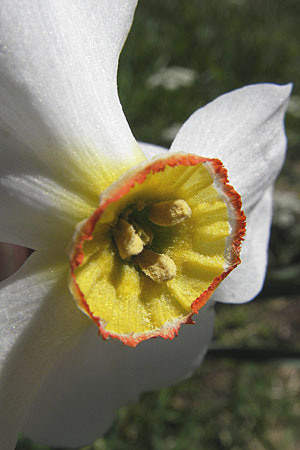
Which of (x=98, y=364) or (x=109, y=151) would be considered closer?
(x=109, y=151)

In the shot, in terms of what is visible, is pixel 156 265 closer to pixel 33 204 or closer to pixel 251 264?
pixel 33 204

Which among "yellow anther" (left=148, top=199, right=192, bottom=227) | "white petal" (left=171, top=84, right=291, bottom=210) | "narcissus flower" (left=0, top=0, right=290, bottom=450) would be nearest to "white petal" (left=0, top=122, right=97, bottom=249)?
"narcissus flower" (left=0, top=0, right=290, bottom=450)

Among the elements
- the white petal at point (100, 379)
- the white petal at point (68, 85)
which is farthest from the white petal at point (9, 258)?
the white petal at point (68, 85)

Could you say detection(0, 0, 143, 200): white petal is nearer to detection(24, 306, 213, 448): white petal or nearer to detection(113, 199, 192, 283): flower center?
detection(113, 199, 192, 283): flower center

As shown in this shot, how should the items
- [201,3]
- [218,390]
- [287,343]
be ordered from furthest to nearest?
[201,3], [287,343], [218,390]

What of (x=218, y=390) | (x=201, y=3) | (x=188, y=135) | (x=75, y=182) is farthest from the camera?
(x=201, y=3)

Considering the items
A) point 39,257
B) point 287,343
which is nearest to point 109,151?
point 39,257

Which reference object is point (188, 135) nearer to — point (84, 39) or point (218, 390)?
point (84, 39)

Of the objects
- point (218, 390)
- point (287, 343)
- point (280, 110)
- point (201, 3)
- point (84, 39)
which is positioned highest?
point (84, 39)
